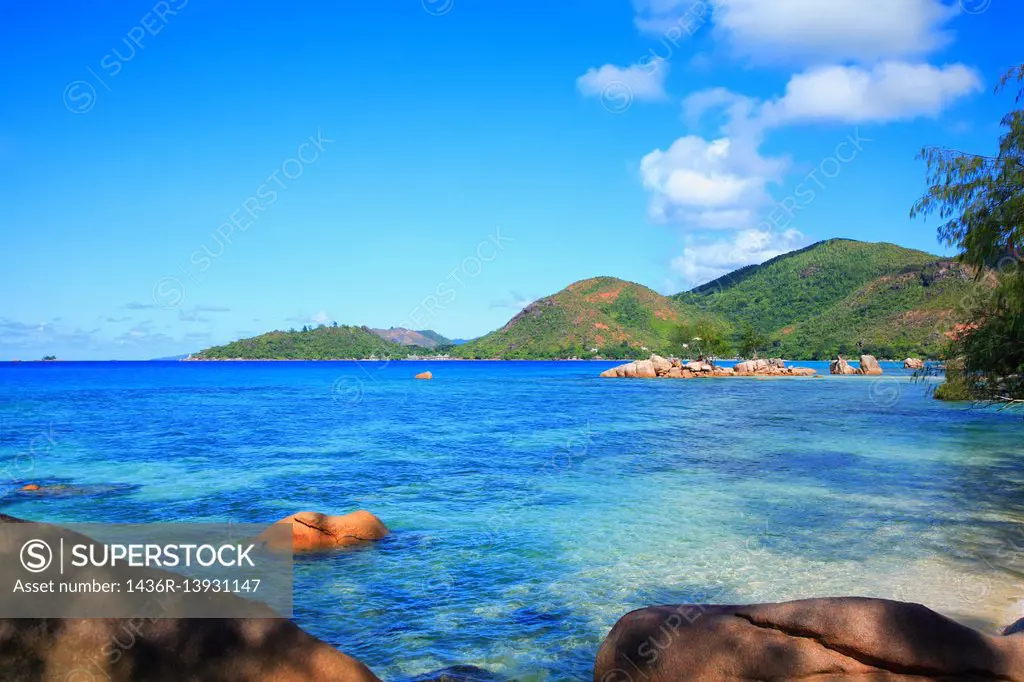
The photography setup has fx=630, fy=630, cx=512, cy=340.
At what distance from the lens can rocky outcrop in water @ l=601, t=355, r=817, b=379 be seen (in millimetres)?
113750

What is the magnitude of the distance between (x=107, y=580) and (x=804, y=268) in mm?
211902

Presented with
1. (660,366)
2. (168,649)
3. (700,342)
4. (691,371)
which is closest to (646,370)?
(660,366)

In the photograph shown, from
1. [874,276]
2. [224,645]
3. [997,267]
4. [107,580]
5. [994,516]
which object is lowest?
[994,516]

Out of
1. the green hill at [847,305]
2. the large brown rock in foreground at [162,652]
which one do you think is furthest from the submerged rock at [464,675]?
the green hill at [847,305]

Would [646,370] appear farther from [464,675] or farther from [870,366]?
[464,675]

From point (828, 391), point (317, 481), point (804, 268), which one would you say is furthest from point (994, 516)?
point (804, 268)

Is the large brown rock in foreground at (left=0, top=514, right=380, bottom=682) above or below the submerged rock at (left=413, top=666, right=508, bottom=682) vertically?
above

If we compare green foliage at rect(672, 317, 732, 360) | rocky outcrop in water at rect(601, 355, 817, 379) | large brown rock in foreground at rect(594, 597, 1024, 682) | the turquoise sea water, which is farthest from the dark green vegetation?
green foliage at rect(672, 317, 732, 360)

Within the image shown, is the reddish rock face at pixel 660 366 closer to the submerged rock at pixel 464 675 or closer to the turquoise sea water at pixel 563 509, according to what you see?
the turquoise sea water at pixel 563 509

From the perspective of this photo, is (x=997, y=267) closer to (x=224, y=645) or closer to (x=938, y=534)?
(x=938, y=534)

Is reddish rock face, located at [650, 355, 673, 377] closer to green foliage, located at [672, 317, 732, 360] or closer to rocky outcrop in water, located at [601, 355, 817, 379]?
rocky outcrop in water, located at [601, 355, 817, 379]

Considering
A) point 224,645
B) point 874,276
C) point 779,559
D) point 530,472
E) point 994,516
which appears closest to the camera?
point 224,645

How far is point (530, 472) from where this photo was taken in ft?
82.0

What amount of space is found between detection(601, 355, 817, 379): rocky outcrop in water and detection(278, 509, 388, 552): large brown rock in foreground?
101 metres
